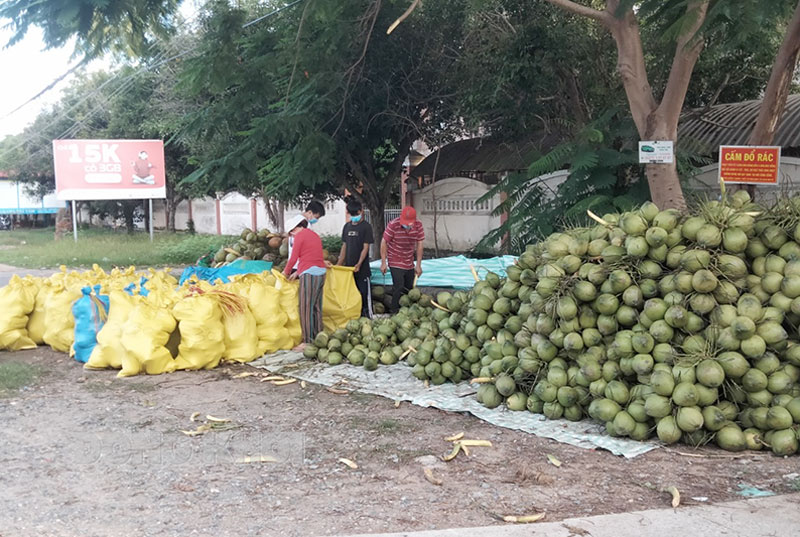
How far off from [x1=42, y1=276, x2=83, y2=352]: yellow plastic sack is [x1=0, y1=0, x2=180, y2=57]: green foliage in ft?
8.65

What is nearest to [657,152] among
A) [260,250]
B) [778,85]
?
[778,85]

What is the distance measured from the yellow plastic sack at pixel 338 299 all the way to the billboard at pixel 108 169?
16.0 metres

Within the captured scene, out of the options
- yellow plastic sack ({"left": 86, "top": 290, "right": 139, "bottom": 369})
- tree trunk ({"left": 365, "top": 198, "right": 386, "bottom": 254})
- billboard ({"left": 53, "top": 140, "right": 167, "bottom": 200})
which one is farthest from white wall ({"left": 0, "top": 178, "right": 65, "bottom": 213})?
yellow plastic sack ({"left": 86, "top": 290, "right": 139, "bottom": 369})

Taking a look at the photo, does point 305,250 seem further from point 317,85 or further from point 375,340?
point 317,85

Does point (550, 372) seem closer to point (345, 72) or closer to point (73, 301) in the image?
point (73, 301)

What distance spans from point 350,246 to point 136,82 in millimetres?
17364

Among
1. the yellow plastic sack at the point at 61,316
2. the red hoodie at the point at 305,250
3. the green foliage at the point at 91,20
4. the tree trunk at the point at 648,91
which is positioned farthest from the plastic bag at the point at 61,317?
the tree trunk at the point at 648,91

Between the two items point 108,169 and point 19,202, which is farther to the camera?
point 19,202

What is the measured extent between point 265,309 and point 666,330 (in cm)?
430

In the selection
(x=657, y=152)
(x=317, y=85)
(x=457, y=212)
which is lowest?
(x=457, y=212)

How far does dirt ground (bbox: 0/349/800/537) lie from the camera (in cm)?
366

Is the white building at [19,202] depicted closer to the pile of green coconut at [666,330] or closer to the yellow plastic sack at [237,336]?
the yellow plastic sack at [237,336]

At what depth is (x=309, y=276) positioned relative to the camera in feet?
25.7

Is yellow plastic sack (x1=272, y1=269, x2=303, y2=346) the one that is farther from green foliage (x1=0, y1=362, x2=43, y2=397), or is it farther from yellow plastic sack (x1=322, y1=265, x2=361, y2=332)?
green foliage (x1=0, y1=362, x2=43, y2=397)
